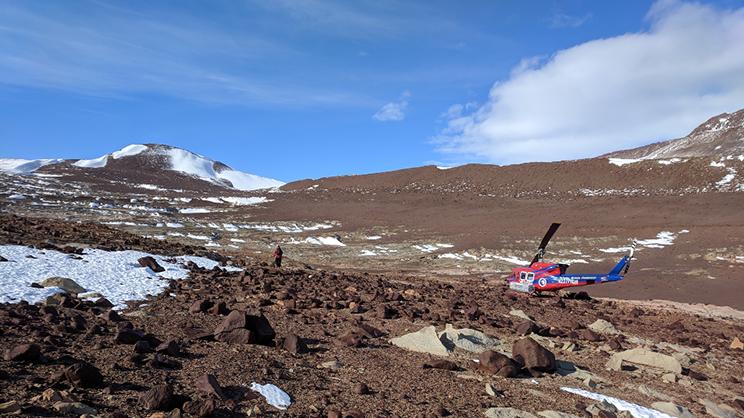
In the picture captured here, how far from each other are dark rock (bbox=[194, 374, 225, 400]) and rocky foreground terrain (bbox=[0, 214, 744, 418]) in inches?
0.8

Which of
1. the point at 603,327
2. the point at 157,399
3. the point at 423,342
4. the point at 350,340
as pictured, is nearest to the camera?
the point at 157,399

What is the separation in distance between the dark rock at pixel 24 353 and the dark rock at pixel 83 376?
0.88m

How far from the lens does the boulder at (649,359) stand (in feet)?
32.0

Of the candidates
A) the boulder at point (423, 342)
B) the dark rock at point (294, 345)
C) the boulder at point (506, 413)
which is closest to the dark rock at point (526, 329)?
the boulder at point (423, 342)

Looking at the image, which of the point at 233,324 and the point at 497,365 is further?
the point at 233,324

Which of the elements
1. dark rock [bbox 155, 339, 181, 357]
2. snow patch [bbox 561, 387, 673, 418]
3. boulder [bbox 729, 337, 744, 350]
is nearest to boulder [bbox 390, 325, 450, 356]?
snow patch [bbox 561, 387, 673, 418]

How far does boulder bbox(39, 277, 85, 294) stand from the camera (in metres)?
10.6

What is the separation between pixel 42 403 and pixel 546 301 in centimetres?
1585

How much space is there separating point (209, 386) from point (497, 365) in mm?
4351

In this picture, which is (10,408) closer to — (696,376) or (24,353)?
(24,353)

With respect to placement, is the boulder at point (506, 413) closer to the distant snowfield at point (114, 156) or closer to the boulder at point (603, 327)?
the boulder at point (603, 327)

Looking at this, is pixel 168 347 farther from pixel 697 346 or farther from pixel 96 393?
pixel 697 346

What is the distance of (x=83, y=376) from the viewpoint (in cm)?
549

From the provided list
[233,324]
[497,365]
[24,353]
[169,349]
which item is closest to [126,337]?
[169,349]
